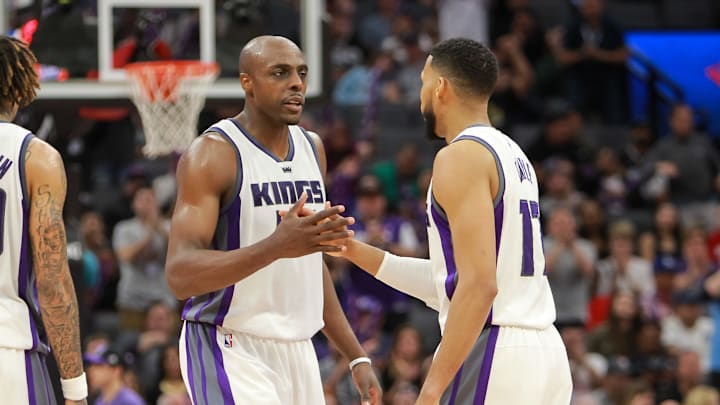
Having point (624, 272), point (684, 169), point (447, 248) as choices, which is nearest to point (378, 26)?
point (684, 169)

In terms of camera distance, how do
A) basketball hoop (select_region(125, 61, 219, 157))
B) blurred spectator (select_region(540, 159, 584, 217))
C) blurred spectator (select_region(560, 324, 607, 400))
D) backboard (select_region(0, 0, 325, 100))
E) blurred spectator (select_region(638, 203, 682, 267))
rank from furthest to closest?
1. blurred spectator (select_region(540, 159, 584, 217))
2. blurred spectator (select_region(638, 203, 682, 267))
3. blurred spectator (select_region(560, 324, 607, 400))
4. basketball hoop (select_region(125, 61, 219, 157))
5. backboard (select_region(0, 0, 325, 100))

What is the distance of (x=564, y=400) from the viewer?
551 cm

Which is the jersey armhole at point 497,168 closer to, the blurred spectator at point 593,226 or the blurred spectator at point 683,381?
the blurred spectator at point 683,381

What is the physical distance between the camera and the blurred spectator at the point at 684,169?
15.2 metres

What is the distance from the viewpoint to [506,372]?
5344mm

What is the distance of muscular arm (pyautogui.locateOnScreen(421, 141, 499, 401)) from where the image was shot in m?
5.14

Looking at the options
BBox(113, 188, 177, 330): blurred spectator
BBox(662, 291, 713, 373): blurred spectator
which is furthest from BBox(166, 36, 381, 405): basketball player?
BBox(662, 291, 713, 373): blurred spectator

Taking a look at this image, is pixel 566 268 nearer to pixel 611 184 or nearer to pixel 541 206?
pixel 541 206

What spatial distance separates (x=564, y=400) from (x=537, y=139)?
10208mm

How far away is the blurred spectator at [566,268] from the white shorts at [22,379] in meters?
8.01

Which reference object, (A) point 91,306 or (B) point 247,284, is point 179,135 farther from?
(A) point 91,306

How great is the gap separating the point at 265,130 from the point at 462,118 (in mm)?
922

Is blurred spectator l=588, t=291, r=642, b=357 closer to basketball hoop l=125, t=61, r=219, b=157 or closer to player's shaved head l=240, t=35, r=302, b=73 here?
basketball hoop l=125, t=61, r=219, b=157

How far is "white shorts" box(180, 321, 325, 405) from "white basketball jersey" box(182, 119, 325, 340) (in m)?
0.06
